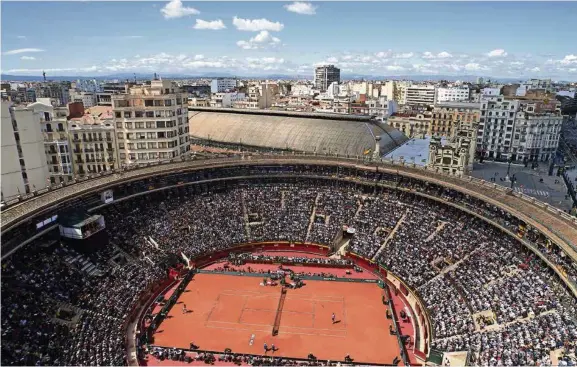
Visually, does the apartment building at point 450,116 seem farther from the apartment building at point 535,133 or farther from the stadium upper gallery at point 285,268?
the stadium upper gallery at point 285,268

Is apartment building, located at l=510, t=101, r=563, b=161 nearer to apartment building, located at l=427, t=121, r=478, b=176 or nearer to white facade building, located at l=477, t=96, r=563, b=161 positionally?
white facade building, located at l=477, t=96, r=563, b=161

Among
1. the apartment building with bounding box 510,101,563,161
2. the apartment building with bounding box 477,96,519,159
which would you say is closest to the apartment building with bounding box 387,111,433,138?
the apartment building with bounding box 477,96,519,159

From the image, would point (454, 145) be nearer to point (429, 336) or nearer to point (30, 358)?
point (429, 336)

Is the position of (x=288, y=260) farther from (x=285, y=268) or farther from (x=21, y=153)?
(x=21, y=153)

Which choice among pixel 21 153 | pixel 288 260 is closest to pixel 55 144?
pixel 21 153

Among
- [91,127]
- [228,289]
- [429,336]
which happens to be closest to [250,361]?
[228,289]
